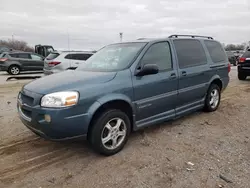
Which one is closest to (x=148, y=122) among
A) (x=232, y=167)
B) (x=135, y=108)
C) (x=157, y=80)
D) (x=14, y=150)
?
(x=135, y=108)

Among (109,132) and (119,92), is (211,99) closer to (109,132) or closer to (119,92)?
(119,92)

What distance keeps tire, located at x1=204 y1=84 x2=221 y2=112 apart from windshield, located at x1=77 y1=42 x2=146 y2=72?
7.38 ft

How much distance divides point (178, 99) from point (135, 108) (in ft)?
3.78

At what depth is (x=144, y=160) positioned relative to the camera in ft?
11.2

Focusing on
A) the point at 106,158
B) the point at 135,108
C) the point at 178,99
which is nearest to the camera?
the point at 106,158

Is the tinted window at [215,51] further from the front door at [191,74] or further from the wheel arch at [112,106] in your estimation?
the wheel arch at [112,106]

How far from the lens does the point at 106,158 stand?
138 inches

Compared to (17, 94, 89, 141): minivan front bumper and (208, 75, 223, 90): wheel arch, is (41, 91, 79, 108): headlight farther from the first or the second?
(208, 75, 223, 90): wheel arch

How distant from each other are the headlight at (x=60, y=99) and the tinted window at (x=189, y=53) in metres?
2.34

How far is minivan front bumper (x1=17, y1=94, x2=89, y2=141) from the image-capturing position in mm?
3070

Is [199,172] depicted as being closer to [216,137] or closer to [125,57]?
[216,137]

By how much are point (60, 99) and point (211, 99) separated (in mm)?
3842

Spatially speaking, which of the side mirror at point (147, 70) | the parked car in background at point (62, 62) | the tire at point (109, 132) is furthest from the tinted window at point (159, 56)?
the parked car in background at point (62, 62)

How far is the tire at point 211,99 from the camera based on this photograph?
18.1 feet
